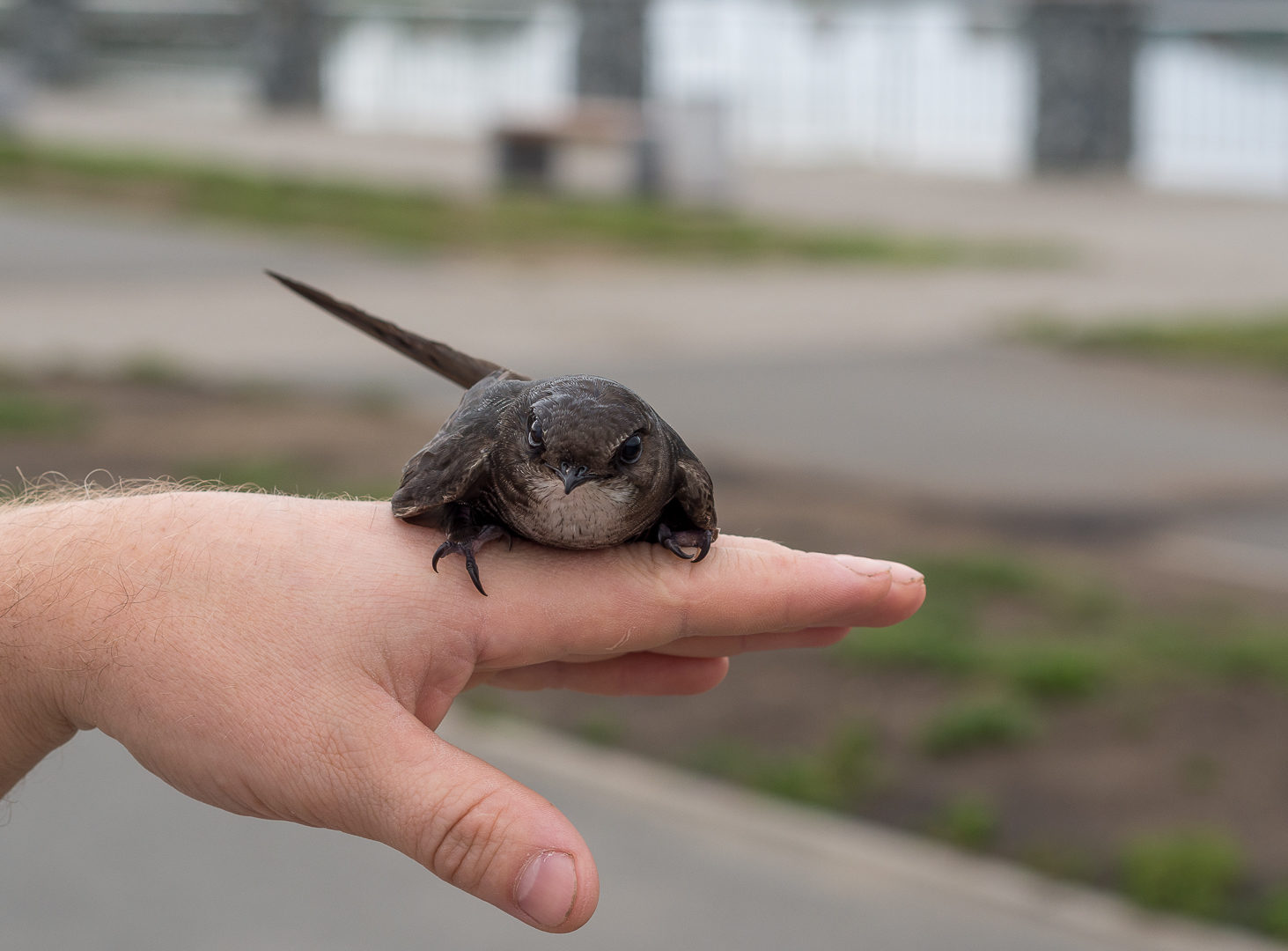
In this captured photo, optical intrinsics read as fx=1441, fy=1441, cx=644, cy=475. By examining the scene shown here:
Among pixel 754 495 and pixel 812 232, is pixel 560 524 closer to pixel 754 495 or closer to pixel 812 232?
pixel 754 495

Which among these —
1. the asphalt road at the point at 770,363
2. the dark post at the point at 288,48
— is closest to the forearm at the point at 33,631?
the asphalt road at the point at 770,363

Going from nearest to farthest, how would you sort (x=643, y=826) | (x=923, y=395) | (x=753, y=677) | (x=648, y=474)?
(x=648, y=474) < (x=643, y=826) < (x=753, y=677) < (x=923, y=395)

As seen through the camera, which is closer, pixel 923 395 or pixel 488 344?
pixel 923 395

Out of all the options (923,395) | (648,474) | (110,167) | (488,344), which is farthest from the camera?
(110,167)

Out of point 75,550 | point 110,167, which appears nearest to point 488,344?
point 75,550

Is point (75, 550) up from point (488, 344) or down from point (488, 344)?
up

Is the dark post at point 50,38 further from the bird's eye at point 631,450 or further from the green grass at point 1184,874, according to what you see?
the bird's eye at point 631,450

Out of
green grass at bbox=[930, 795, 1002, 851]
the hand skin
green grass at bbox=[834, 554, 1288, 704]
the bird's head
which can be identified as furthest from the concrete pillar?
the bird's head
